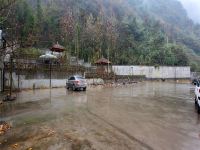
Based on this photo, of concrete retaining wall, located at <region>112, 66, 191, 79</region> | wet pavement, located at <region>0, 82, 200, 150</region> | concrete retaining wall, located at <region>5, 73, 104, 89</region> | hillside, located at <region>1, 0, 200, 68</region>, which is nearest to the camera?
wet pavement, located at <region>0, 82, 200, 150</region>

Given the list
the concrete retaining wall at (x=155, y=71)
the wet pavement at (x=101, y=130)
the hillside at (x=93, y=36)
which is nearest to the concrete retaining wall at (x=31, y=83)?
the hillside at (x=93, y=36)

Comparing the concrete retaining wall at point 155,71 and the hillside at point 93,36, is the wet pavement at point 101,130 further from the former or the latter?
the concrete retaining wall at point 155,71

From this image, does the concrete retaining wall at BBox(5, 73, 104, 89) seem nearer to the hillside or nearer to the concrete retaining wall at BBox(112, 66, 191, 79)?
the hillside

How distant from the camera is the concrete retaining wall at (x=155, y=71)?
5894cm

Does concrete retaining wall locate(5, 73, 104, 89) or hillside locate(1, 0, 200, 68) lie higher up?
hillside locate(1, 0, 200, 68)

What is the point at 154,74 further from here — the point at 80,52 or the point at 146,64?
the point at 80,52

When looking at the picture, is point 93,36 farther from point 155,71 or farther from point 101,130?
point 101,130

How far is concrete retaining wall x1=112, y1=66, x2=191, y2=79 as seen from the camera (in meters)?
58.9

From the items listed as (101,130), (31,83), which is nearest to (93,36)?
(31,83)

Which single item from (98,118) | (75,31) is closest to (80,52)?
(75,31)

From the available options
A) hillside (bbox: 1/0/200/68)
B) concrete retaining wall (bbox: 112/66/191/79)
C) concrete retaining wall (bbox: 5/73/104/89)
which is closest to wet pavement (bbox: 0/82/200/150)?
concrete retaining wall (bbox: 5/73/104/89)

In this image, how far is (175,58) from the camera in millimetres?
76500

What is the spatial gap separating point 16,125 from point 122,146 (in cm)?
487

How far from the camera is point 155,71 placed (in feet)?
217
